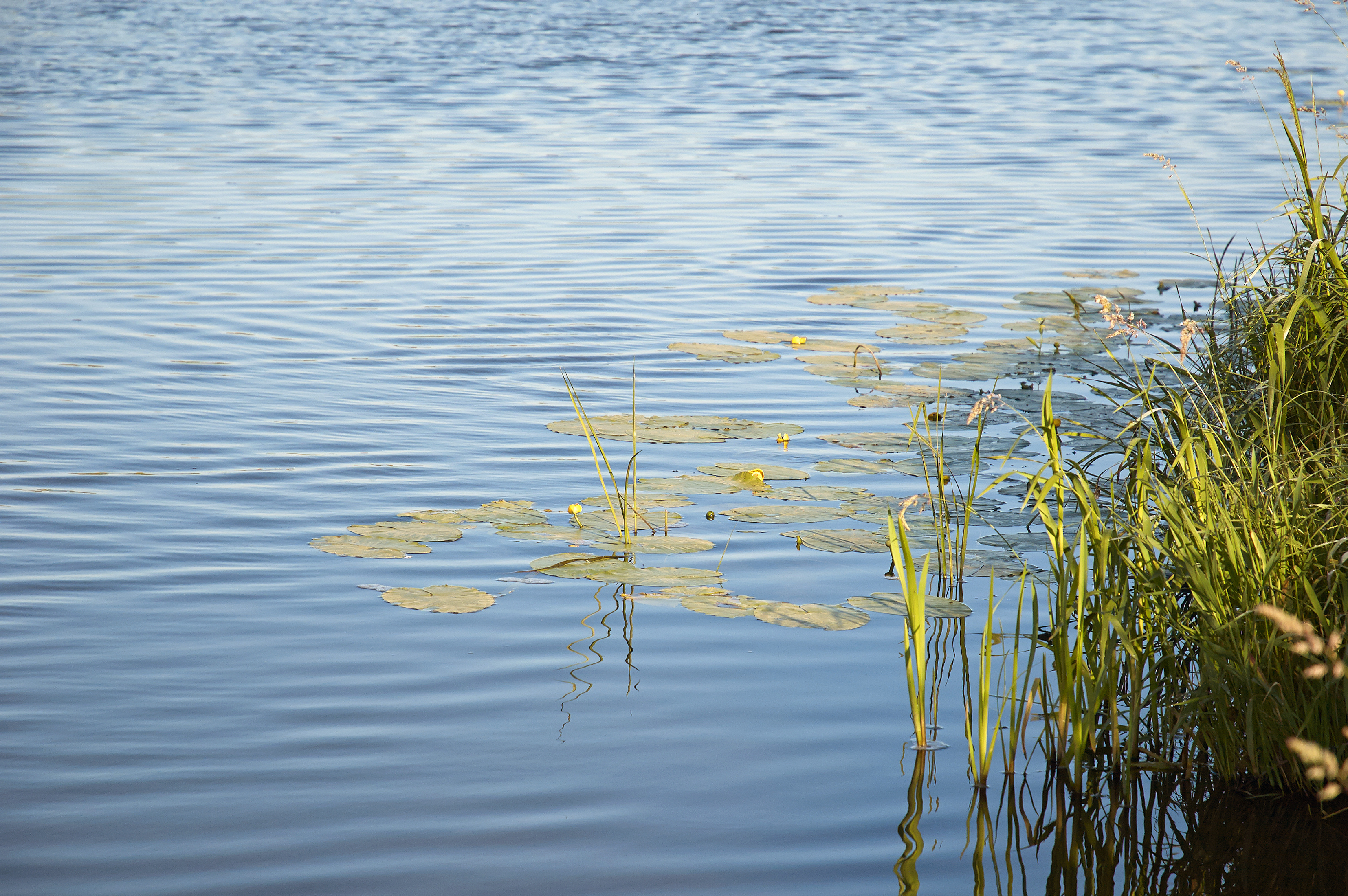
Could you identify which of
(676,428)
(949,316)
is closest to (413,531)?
(676,428)

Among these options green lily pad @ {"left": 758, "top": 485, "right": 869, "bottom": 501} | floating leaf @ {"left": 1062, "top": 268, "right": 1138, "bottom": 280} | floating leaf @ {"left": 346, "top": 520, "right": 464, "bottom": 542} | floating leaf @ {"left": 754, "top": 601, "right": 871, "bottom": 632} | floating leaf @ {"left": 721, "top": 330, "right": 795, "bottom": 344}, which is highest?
floating leaf @ {"left": 754, "top": 601, "right": 871, "bottom": 632}

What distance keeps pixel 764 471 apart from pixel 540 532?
94 centimetres

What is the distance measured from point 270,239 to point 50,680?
20.3ft

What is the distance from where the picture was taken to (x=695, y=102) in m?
15.8

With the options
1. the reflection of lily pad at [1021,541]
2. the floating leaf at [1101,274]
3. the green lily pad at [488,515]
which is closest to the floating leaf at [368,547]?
the green lily pad at [488,515]

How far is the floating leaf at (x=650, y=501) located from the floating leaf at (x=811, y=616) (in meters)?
0.79

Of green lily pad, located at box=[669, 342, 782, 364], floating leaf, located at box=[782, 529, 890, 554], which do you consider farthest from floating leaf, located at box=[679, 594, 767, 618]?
green lily pad, located at box=[669, 342, 782, 364]

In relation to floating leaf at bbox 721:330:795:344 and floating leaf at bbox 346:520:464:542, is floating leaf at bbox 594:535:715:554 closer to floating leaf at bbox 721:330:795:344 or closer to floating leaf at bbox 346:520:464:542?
floating leaf at bbox 346:520:464:542

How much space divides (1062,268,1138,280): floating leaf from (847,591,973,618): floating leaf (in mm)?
4631

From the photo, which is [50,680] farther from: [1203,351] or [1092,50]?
[1092,50]

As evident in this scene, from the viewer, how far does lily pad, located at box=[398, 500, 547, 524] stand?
423 centimetres

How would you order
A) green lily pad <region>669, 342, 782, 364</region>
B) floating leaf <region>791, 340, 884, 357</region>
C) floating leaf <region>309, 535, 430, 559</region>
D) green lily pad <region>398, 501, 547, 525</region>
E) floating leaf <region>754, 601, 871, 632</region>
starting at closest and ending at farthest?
floating leaf <region>754, 601, 871, 632</region>, floating leaf <region>309, 535, 430, 559</region>, green lily pad <region>398, 501, 547, 525</region>, green lily pad <region>669, 342, 782, 364</region>, floating leaf <region>791, 340, 884, 357</region>

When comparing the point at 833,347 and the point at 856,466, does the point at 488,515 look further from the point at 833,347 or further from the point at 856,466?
the point at 833,347

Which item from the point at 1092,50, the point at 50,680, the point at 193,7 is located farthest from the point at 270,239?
the point at 193,7
